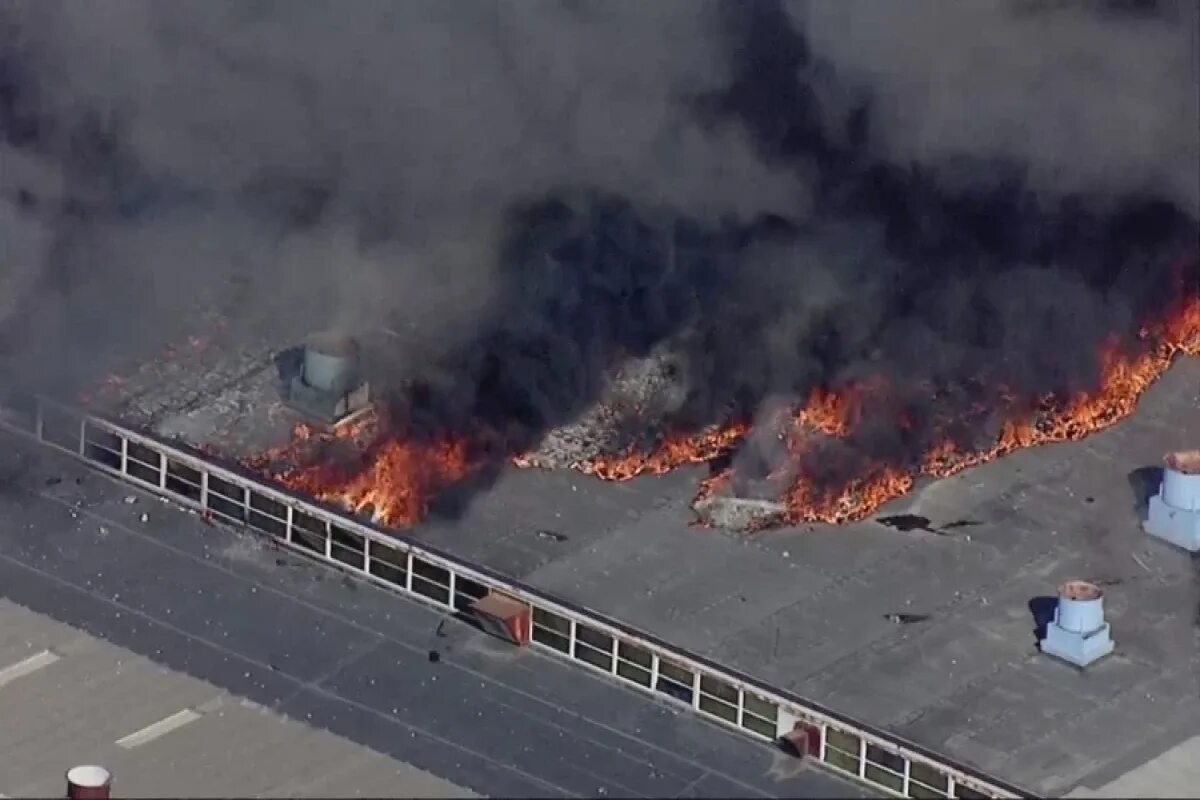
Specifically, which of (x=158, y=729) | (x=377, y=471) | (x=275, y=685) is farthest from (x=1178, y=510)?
(x=158, y=729)

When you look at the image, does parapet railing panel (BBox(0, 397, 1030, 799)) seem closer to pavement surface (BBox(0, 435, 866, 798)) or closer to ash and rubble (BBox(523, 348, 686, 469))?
pavement surface (BBox(0, 435, 866, 798))

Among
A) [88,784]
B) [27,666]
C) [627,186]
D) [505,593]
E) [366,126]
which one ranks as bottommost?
[27,666]

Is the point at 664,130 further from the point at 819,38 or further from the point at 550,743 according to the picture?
the point at 550,743

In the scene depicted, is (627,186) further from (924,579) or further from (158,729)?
(158,729)

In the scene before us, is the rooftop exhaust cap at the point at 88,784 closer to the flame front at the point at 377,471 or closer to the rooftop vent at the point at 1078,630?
the flame front at the point at 377,471

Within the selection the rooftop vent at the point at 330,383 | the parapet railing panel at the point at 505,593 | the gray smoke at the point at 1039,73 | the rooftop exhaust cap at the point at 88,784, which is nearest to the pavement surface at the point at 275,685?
the parapet railing panel at the point at 505,593

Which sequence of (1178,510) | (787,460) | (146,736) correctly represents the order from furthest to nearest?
(787,460) < (1178,510) < (146,736)
